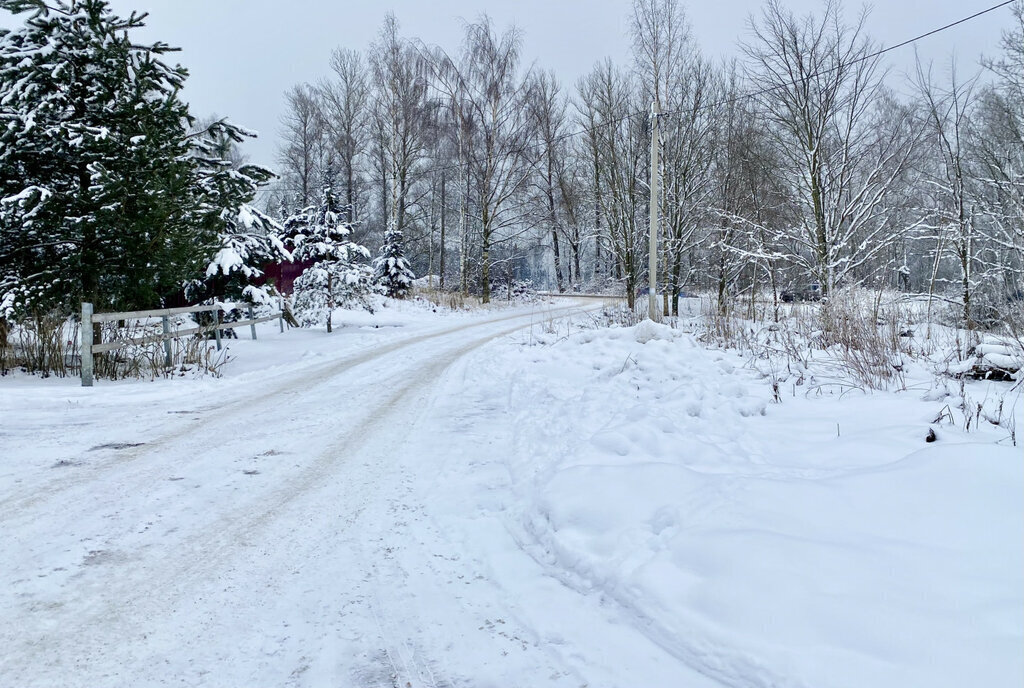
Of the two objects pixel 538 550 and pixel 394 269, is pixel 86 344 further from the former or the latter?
pixel 394 269

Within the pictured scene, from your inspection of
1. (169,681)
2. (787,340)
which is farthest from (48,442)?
(787,340)

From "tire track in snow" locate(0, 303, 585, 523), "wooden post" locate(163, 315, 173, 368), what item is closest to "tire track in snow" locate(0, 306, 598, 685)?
"tire track in snow" locate(0, 303, 585, 523)

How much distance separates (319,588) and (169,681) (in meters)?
0.82

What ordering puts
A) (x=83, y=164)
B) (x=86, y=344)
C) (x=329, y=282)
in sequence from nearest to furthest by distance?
(x=86, y=344), (x=83, y=164), (x=329, y=282)

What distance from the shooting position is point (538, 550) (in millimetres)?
3432

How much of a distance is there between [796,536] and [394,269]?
24.8 metres

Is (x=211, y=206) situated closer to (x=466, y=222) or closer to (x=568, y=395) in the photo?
(x=568, y=395)

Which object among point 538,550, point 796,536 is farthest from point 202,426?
point 796,536

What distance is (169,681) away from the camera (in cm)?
225

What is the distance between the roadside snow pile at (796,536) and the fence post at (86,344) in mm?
6936

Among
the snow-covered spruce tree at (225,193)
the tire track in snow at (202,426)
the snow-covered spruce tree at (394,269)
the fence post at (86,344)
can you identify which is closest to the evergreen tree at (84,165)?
the snow-covered spruce tree at (225,193)

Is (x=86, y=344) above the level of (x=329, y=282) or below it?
below

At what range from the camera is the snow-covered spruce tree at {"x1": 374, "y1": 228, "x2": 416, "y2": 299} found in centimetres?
2609

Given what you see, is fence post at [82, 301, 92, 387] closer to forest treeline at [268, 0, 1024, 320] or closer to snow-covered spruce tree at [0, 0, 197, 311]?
snow-covered spruce tree at [0, 0, 197, 311]
